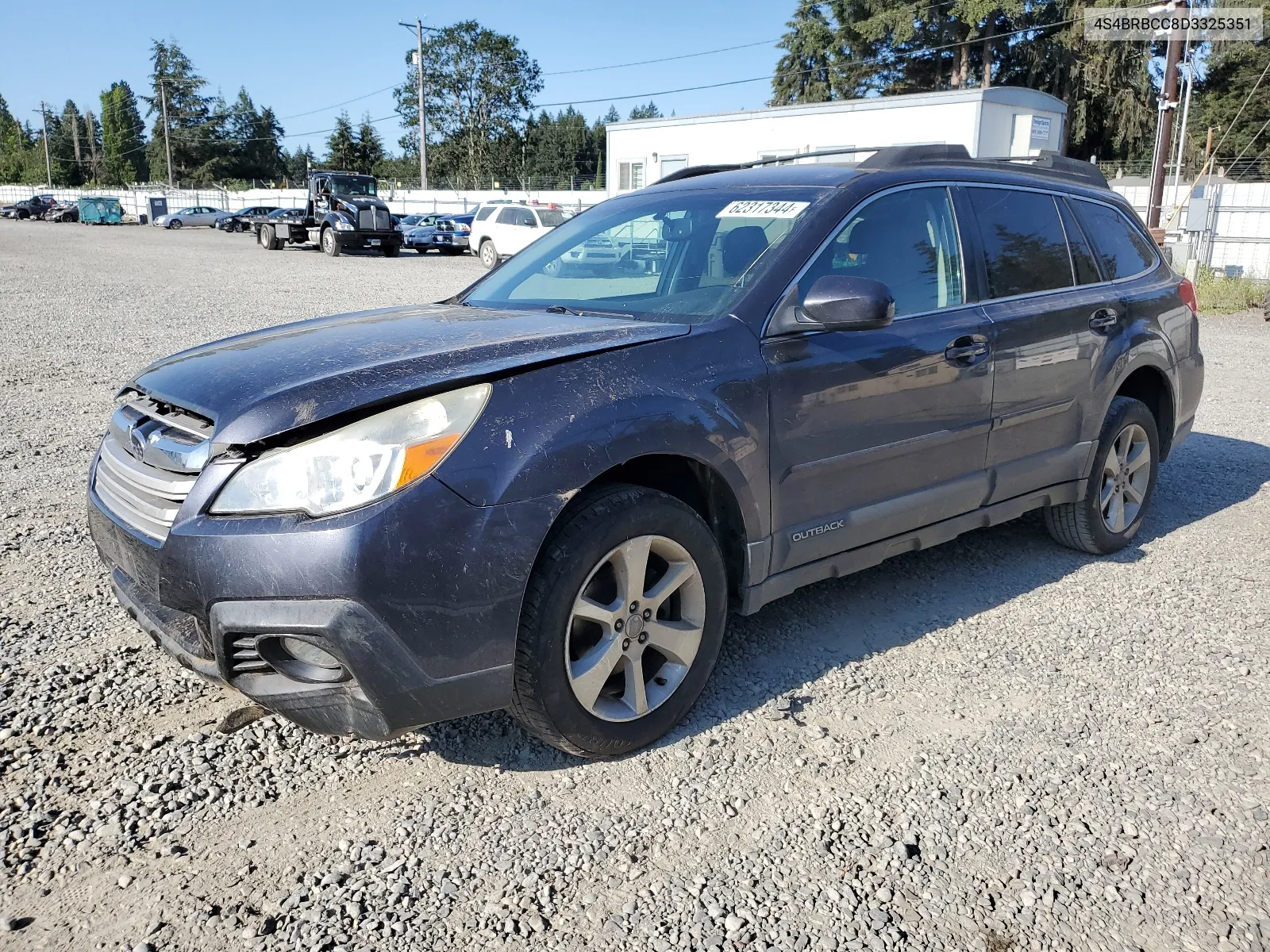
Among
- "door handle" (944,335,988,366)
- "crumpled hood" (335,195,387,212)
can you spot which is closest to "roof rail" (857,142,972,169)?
"door handle" (944,335,988,366)

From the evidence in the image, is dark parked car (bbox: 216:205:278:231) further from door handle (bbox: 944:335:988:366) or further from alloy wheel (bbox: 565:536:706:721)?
alloy wheel (bbox: 565:536:706:721)

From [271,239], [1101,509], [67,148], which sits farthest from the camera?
[67,148]

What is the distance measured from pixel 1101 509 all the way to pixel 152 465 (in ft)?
13.5

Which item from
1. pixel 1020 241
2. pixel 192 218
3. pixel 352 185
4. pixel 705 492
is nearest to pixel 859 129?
pixel 352 185

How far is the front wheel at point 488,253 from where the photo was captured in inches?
1056

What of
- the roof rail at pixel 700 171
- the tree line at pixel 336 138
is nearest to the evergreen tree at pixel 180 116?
the tree line at pixel 336 138

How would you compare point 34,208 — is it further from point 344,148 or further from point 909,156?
point 909,156

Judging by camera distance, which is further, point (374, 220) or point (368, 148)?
point (368, 148)

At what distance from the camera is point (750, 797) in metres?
2.79

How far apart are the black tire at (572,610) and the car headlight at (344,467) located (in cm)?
44

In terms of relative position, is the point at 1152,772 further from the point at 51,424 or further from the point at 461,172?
the point at 461,172

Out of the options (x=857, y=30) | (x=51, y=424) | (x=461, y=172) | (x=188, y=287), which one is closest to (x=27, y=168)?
(x=461, y=172)

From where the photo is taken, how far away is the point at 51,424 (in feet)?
23.1

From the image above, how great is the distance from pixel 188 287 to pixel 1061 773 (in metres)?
19.1
